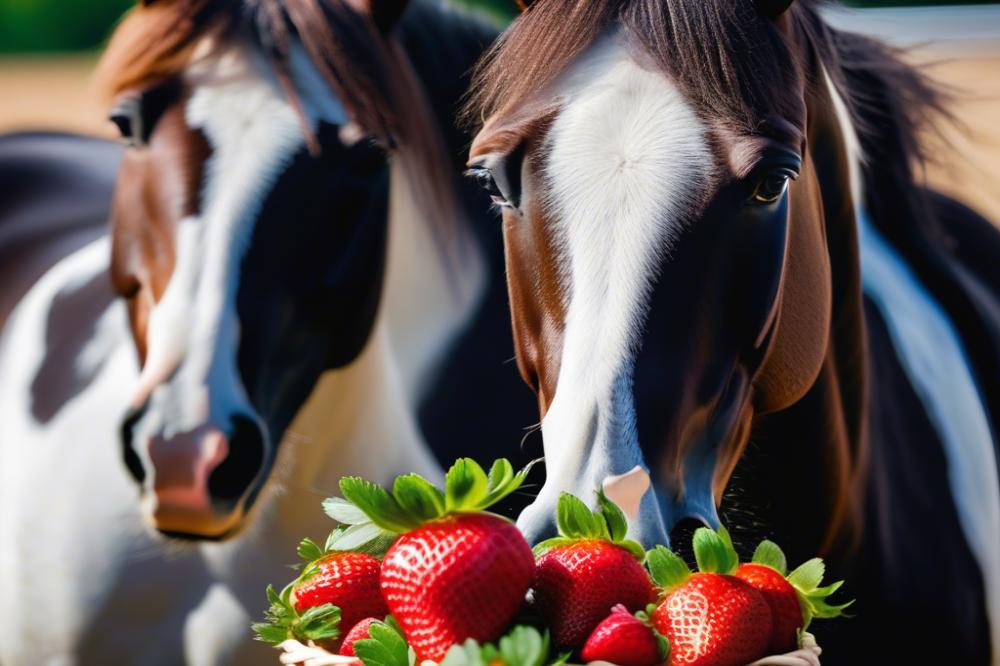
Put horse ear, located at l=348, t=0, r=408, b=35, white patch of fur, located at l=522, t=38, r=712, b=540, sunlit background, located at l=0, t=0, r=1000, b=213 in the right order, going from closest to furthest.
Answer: white patch of fur, located at l=522, t=38, r=712, b=540
horse ear, located at l=348, t=0, r=408, b=35
sunlit background, located at l=0, t=0, r=1000, b=213

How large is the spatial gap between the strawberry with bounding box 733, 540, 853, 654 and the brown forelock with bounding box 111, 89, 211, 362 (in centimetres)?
94

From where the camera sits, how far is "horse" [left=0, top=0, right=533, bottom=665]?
150 cm

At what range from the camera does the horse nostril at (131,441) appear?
1461 mm

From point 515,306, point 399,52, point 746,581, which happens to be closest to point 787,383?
point 515,306

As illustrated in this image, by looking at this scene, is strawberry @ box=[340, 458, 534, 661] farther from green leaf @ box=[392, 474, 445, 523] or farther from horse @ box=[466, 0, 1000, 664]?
horse @ box=[466, 0, 1000, 664]

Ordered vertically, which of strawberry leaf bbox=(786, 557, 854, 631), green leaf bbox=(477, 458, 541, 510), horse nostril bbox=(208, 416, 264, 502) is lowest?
horse nostril bbox=(208, 416, 264, 502)

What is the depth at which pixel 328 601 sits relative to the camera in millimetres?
797

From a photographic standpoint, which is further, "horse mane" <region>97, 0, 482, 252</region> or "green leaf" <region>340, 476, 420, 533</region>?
"horse mane" <region>97, 0, 482, 252</region>

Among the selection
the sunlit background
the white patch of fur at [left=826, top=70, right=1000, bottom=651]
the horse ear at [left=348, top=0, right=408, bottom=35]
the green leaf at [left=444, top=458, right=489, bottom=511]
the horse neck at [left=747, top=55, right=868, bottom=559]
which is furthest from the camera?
the sunlit background

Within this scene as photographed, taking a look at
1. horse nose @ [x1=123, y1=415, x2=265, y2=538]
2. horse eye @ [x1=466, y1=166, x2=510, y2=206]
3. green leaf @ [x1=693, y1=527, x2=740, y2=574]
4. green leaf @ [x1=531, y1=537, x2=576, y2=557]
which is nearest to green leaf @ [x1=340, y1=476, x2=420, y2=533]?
green leaf @ [x1=531, y1=537, x2=576, y2=557]

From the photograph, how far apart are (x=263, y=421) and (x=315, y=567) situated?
72cm

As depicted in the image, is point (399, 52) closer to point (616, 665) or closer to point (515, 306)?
point (515, 306)

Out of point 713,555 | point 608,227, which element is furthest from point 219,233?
point 713,555

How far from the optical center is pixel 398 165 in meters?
1.69
